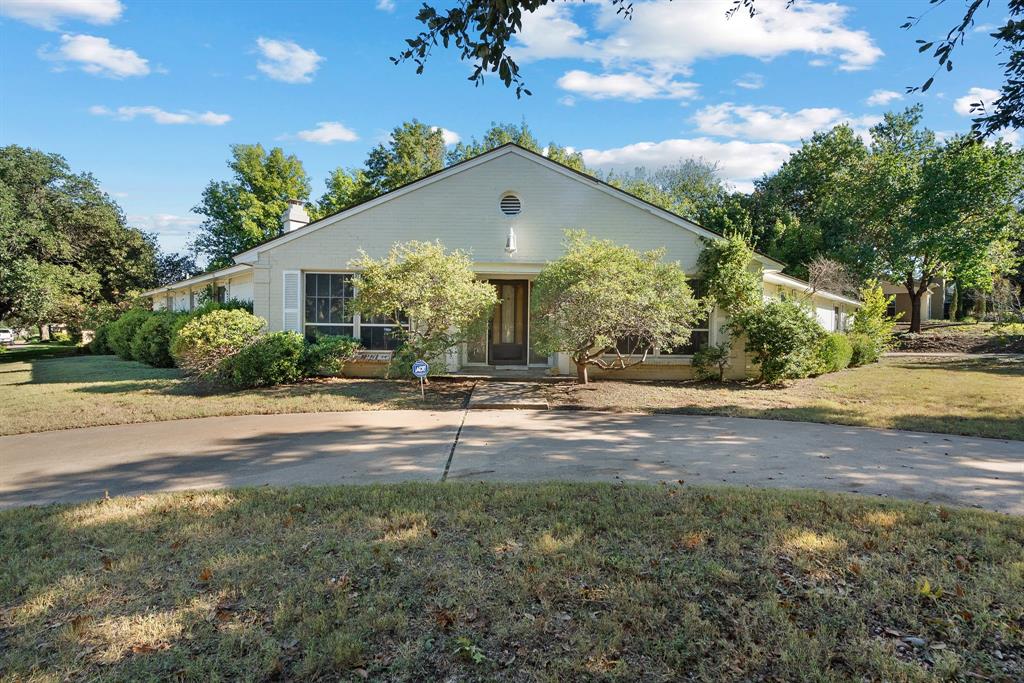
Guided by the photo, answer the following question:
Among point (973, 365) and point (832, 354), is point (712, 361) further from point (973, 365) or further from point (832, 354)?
point (973, 365)

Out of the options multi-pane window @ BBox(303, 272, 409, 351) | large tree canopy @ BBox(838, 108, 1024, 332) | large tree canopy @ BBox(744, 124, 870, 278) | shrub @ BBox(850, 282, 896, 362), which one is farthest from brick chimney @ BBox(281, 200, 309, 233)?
large tree canopy @ BBox(838, 108, 1024, 332)

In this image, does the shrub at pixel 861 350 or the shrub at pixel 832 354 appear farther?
the shrub at pixel 861 350

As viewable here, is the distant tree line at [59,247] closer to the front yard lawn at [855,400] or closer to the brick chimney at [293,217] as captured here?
the brick chimney at [293,217]

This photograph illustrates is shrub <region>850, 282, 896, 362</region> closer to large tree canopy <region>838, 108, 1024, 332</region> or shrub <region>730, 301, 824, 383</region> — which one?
large tree canopy <region>838, 108, 1024, 332</region>

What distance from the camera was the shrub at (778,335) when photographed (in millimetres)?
12984

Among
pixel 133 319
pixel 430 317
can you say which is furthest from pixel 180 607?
pixel 133 319

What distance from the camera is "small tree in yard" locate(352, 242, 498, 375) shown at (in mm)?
11492

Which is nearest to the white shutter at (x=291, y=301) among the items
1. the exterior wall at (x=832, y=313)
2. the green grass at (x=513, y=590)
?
the green grass at (x=513, y=590)

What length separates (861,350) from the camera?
59.7 feet

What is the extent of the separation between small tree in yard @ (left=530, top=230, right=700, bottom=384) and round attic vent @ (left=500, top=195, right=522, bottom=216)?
2746mm

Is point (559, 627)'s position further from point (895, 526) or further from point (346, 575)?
point (895, 526)

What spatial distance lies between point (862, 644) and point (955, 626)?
0.65 m

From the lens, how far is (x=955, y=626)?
10.5ft

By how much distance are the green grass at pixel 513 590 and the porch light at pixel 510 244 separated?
977 centimetres
